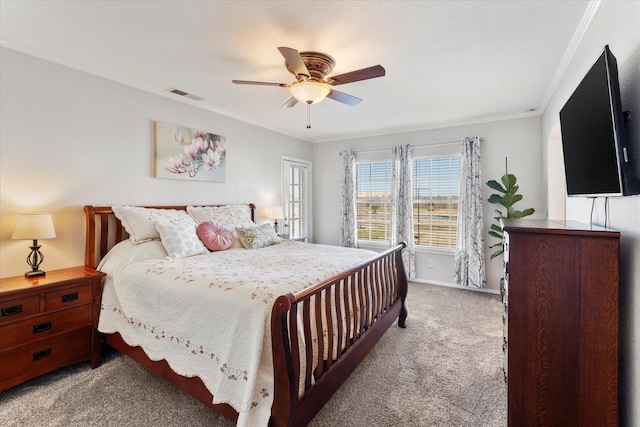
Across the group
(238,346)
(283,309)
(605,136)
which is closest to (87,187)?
(238,346)

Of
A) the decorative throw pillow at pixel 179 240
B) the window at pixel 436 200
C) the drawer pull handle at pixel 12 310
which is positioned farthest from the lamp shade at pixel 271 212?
the drawer pull handle at pixel 12 310

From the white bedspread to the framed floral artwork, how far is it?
1286 millimetres

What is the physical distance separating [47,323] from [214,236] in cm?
142

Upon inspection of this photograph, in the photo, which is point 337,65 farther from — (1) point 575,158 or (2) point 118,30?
(1) point 575,158

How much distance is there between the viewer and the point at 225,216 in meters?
3.62

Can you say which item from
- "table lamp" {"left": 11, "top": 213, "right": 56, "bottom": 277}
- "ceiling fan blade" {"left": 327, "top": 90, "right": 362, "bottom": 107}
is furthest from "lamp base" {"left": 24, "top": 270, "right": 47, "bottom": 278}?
"ceiling fan blade" {"left": 327, "top": 90, "right": 362, "bottom": 107}

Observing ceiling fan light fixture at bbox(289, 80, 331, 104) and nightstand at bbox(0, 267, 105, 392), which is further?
ceiling fan light fixture at bbox(289, 80, 331, 104)

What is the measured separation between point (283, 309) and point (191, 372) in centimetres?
88

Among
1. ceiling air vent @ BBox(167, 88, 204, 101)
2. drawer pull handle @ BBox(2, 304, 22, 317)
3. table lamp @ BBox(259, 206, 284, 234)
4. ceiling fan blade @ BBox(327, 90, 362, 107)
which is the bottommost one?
drawer pull handle @ BBox(2, 304, 22, 317)

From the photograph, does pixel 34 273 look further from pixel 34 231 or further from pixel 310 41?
pixel 310 41

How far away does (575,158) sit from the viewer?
173 centimetres

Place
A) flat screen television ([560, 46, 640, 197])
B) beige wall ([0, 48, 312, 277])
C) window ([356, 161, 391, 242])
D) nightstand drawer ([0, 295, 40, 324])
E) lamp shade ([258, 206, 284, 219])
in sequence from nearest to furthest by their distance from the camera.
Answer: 1. flat screen television ([560, 46, 640, 197])
2. nightstand drawer ([0, 295, 40, 324])
3. beige wall ([0, 48, 312, 277])
4. lamp shade ([258, 206, 284, 219])
5. window ([356, 161, 391, 242])

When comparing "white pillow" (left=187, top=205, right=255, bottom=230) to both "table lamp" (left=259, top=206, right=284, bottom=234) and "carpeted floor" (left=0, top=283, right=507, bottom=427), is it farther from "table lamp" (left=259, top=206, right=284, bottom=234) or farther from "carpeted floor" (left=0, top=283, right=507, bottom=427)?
"carpeted floor" (left=0, top=283, right=507, bottom=427)

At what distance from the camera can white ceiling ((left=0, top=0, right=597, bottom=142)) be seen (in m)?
1.85
